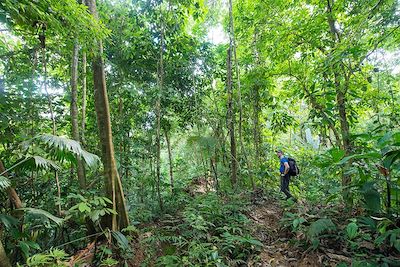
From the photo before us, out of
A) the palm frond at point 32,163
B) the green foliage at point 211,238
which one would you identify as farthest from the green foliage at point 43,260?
the green foliage at point 211,238

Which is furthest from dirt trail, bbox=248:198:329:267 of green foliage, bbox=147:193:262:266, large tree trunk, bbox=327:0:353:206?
large tree trunk, bbox=327:0:353:206

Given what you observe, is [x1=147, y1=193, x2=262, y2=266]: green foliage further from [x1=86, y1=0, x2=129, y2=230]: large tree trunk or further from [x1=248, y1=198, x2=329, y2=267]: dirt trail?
[x1=86, y1=0, x2=129, y2=230]: large tree trunk

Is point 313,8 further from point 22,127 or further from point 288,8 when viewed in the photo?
point 22,127

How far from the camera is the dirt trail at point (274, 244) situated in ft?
11.0

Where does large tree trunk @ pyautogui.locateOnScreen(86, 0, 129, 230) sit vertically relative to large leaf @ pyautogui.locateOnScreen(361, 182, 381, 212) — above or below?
above

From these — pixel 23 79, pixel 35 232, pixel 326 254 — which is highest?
pixel 23 79

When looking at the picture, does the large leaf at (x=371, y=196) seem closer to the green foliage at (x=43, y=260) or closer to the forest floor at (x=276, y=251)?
the forest floor at (x=276, y=251)

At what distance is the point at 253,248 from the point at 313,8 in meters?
5.98

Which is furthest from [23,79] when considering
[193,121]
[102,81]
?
[193,121]

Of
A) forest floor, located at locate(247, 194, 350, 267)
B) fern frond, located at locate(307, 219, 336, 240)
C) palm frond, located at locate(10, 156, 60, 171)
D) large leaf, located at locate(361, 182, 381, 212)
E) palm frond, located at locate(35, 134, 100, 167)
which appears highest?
palm frond, located at locate(35, 134, 100, 167)

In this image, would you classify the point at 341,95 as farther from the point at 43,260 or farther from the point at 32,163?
the point at 43,260

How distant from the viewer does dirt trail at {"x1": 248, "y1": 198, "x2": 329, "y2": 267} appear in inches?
132

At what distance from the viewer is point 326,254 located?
3211 mm

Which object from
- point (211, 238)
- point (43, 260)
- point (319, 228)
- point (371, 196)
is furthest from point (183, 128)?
point (371, 196)
